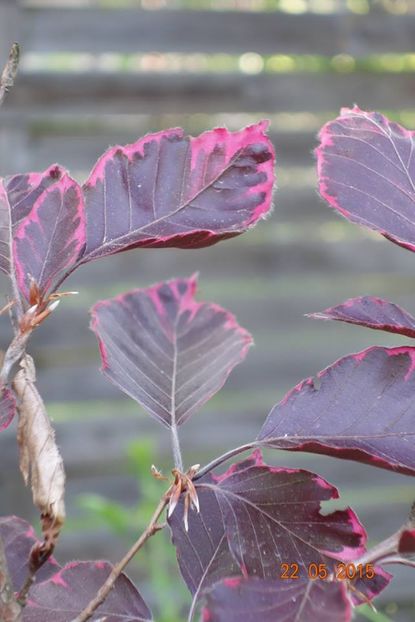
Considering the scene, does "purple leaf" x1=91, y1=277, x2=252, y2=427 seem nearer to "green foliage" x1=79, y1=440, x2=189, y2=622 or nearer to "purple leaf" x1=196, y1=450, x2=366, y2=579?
"purple leaf" x1=196, y1=450, x2=366, y2=579

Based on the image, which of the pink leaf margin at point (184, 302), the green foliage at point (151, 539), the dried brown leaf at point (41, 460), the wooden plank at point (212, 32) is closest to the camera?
the dried brown leaf at point (41, 460)

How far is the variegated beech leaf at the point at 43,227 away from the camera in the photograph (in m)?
0.39

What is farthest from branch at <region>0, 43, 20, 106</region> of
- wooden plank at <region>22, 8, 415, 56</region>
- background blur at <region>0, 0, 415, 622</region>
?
wooden plank at <region>22, 8, 415, 56</region>

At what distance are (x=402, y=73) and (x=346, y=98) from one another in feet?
0.54

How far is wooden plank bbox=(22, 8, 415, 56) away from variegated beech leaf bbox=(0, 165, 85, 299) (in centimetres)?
158

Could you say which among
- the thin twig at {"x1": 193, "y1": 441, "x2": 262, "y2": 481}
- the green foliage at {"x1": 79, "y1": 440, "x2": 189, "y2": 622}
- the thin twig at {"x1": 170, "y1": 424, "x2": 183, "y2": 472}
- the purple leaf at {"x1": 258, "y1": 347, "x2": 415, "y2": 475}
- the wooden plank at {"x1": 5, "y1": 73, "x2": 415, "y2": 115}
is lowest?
the green foliage at {"x1": 79, "y1": 440, "x2": 189, "y2": 622}

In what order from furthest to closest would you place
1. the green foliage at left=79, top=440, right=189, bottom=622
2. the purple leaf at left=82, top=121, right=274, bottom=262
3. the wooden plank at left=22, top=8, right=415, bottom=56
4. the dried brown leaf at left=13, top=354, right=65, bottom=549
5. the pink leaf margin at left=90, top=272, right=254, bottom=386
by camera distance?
the wooden plank at left=22, top=8, right=415, bottom=56 < the green foliage at left=79, top=440, right=189, bottom=622 < the pink leaf margin at left=90, top=272, right=254, bottom=386 < the purple leaf at left=82, top=121, right=274, bottom=262 < the dried brown leaf at left=13, top=354, right=65, bottom=549

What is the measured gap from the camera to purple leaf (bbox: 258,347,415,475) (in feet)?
1.26

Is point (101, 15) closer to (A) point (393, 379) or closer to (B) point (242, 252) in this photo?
(B) point (242, 252)

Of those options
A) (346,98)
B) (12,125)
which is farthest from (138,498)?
(346,98)

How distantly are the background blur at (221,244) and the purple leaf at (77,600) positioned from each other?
1367mm

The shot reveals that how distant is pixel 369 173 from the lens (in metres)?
0.42

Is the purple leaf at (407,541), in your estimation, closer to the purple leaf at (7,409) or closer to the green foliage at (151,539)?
the purple leaf at (7,409)
